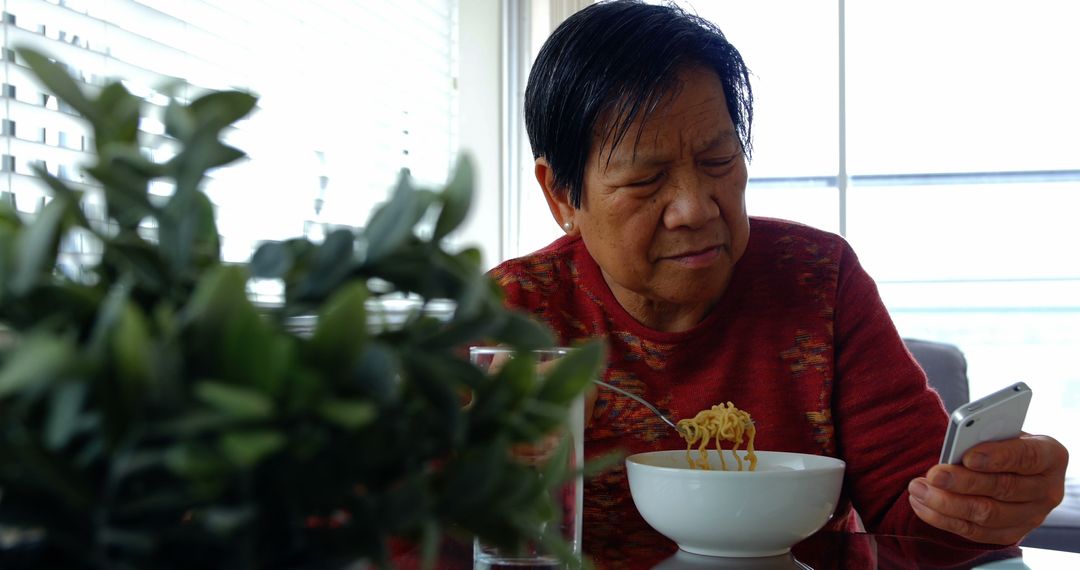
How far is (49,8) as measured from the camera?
1714mm

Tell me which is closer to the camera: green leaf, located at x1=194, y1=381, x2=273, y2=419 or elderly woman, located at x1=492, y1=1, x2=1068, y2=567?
green leaf, located at x1=194, y1=381, x2=273, y2=419

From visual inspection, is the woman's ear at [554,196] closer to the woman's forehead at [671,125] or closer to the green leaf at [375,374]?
the woman's forehead at [671,125]

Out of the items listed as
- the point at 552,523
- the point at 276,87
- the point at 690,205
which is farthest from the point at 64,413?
the point at 276,87

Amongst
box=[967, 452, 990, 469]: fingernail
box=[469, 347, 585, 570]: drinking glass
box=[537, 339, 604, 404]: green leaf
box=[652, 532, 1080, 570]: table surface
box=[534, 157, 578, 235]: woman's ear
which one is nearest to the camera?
box=[537, 339, 604, 404]: green leaf

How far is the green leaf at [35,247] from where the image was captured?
0.36 meters

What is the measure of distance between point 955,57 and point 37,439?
4282 mm

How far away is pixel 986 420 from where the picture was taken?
977mm

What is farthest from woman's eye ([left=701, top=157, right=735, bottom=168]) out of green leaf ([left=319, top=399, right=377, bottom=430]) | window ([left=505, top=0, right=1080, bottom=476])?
window ([left=505, top=0, right=1080, bottom=476])

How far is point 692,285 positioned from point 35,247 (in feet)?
3.54

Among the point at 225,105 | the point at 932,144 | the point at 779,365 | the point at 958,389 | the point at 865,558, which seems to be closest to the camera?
the point at 225,105

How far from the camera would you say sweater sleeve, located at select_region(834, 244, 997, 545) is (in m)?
1.27

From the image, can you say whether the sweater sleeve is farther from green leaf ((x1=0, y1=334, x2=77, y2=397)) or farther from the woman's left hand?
green leaf ((x1=0, y1=334, x2=77, y2=397))

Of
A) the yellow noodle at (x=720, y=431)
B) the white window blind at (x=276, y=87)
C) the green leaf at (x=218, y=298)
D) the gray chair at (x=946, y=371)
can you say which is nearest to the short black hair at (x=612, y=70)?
the white window blind at (x=276, y=87)

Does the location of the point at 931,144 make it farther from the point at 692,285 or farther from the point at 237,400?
the point at 237,400
